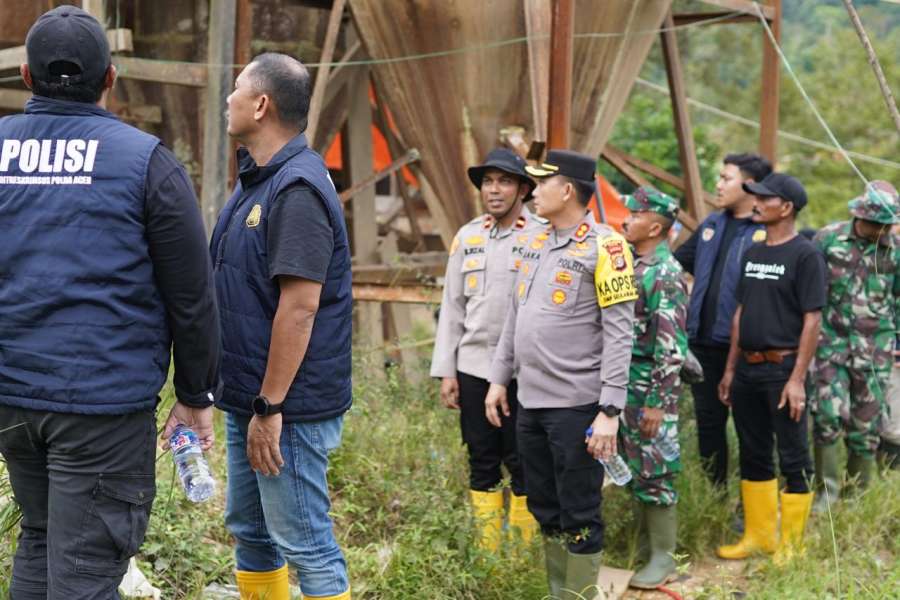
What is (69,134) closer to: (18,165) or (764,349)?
(18,165)

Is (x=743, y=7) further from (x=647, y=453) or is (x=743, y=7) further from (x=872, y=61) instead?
(x=872, y=61)

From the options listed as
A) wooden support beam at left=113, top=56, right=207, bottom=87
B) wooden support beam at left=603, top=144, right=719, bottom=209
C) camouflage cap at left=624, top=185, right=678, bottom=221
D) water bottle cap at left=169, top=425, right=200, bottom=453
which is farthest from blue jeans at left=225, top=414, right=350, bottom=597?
wooden support beam at left=603, top=144, right=719, bottom=209

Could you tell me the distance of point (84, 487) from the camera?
2.62 m

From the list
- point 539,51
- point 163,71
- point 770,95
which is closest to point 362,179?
point 539,51

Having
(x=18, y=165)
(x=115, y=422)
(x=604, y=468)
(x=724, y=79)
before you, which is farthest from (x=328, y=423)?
(x=724, y=79)

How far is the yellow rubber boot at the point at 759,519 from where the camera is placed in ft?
18.1

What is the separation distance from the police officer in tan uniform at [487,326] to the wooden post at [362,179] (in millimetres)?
3153

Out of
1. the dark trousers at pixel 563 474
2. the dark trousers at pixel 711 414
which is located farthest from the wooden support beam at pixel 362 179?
the dark trousers at pixel 563 474

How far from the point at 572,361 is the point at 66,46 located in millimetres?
2212

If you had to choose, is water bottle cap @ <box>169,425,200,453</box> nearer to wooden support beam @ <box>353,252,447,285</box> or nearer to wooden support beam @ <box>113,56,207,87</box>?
wooden support beam @ <box>113,56,207,87</box>

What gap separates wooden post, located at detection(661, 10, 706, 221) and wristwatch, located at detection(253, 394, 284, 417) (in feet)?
19.5

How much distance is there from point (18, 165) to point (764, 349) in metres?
3.83

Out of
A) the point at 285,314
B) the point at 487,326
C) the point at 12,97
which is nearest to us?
the point at 285,314

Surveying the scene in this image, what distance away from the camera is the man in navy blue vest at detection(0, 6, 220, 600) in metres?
2.62
